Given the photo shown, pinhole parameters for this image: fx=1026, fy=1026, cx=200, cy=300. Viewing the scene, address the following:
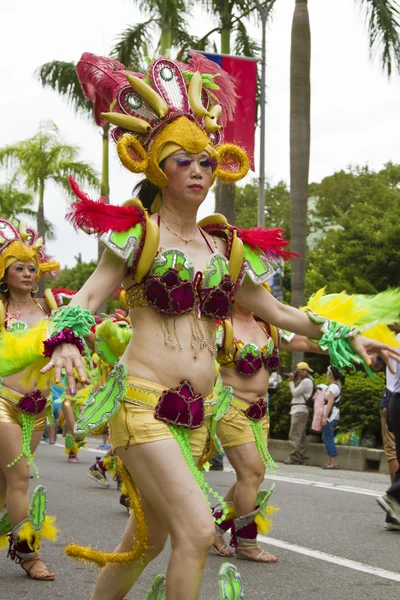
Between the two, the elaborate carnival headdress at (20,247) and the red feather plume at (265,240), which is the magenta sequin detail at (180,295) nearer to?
the red feather plume at (265,240)

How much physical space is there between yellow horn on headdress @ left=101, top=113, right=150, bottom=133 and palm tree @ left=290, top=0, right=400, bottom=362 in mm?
13974

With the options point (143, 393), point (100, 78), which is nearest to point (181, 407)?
point (143, 393)

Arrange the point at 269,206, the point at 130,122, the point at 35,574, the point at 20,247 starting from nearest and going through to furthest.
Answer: the point at 130,122 → the point at 35,574 → the point at 20,247 → the point at 269,206

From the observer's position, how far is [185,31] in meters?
22.3

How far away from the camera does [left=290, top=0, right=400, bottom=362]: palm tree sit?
18.4m

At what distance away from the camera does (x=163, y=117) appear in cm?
442

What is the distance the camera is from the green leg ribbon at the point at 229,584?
3.79m

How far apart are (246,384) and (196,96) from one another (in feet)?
9.73

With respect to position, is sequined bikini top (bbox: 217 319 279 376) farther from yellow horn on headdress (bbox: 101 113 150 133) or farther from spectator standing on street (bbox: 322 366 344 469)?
spectator standing on street (bbox: 322 366 344 469)

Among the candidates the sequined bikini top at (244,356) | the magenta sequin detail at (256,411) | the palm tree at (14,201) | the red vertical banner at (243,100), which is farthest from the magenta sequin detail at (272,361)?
the palm tree at (14,201)

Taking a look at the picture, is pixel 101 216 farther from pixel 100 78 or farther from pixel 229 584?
pixel 229 584

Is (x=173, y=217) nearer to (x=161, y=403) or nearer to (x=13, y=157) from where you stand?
(x=161, y=403)

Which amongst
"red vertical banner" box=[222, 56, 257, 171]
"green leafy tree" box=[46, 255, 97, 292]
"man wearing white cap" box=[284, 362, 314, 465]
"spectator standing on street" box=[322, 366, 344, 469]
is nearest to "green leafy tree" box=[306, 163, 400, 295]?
"red vertical banner" box=[222, 56, 257, 171]

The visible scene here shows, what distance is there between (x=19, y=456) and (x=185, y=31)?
17.7 meters
